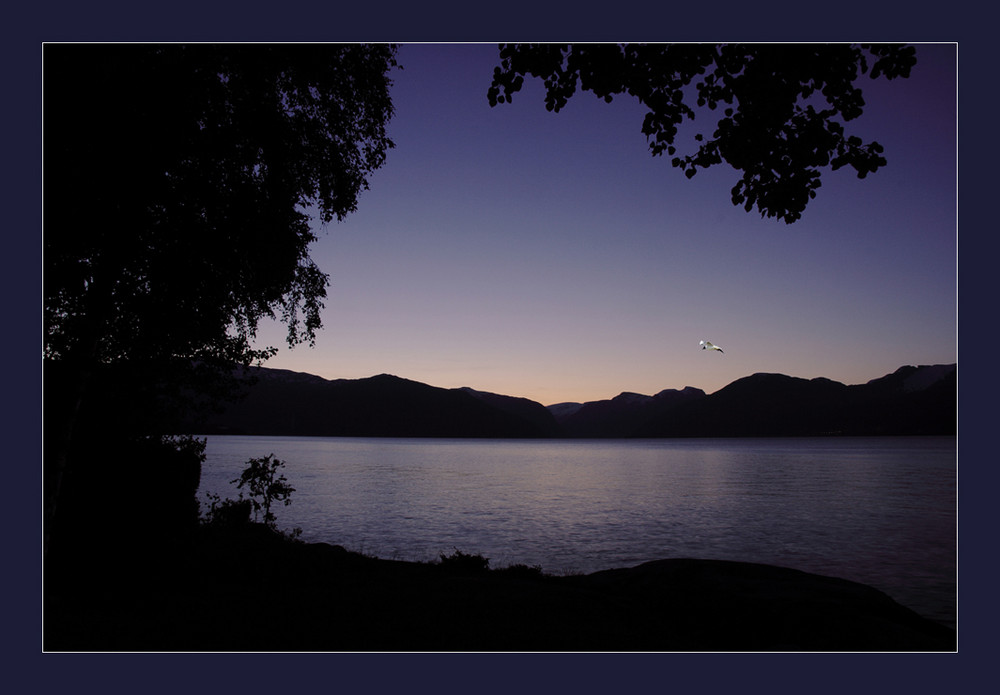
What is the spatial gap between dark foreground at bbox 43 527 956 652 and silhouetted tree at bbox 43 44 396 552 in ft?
7.00

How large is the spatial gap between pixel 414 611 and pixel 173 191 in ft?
23.0

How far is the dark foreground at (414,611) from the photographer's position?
7.27m

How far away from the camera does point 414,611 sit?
8125mm

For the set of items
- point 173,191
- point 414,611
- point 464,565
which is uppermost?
point 173,191

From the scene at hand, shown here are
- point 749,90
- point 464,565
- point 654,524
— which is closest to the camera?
point 749,90

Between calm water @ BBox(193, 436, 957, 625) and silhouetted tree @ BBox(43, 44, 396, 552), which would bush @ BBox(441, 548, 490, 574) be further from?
silhouetted tree @ BBox(43, 44, 396, 552)

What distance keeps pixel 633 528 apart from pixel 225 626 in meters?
28.7

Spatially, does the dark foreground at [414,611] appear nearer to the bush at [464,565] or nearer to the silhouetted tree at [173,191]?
the silhouetted tree at [173,191]

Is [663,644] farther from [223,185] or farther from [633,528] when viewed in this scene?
[633,528]

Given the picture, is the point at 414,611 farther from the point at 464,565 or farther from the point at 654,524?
the point at 654,524

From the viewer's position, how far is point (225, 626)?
7379 mm

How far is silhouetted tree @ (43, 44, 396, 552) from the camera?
7.35 meters

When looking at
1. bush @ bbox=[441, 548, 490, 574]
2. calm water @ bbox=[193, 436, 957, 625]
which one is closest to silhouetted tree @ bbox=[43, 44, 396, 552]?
bush @ bbox=[441, 548, 490, 574]

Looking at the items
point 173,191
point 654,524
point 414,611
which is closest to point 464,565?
point 414,611
